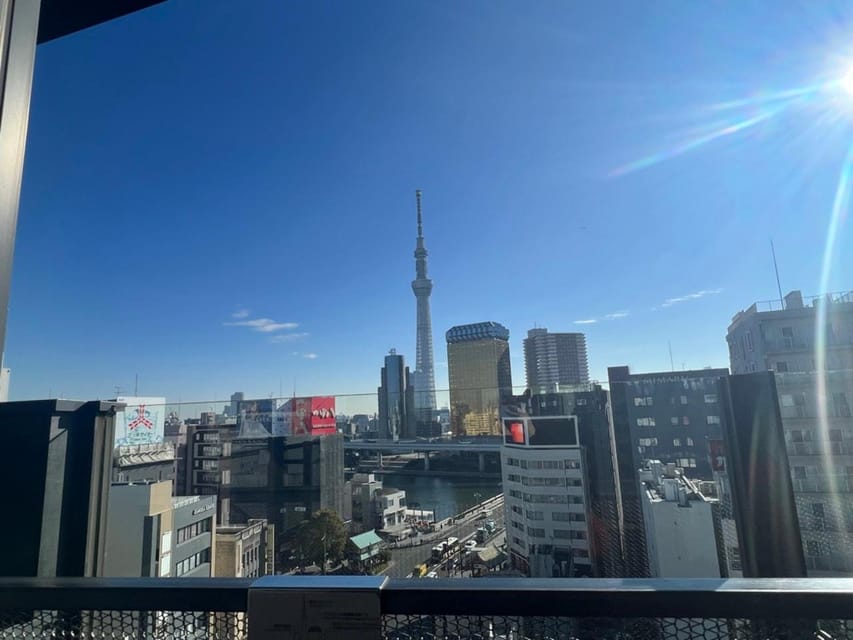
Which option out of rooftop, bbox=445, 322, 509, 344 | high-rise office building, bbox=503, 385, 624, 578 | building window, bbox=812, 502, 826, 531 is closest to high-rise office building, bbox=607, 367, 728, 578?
high-rise office building, bbox=503, 385, 624, 578

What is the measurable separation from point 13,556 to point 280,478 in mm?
7365

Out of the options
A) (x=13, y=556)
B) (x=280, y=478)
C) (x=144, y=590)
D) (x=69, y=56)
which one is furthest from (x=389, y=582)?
(x=280, y=478)

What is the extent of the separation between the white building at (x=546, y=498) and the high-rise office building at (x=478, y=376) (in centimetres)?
39

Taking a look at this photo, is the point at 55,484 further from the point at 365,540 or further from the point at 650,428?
the point at 650,428

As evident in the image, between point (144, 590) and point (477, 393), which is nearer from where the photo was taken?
point (144, 590)

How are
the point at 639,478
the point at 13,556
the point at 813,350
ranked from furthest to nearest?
the point at 639,478 < the point at 813,350 < the point at 13,556

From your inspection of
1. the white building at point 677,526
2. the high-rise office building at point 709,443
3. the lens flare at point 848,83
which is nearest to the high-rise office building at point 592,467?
the high-rise office building at point 709,443

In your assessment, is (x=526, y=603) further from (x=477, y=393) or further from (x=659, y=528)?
(x=477, y=393)

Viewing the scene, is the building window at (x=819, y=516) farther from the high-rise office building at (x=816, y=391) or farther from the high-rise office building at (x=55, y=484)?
the high-rise office building at (x=55, y=484)

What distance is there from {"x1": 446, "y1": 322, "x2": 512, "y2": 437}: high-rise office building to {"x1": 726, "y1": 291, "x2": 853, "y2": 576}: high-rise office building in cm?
328

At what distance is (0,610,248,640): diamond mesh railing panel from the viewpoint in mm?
443

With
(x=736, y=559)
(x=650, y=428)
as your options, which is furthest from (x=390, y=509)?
(x=736, y=559)

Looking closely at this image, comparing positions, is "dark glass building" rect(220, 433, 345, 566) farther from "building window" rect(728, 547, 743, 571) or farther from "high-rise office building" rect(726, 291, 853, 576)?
"building window" rect(728, 547, 743, 571)

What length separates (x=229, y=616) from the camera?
44cm
